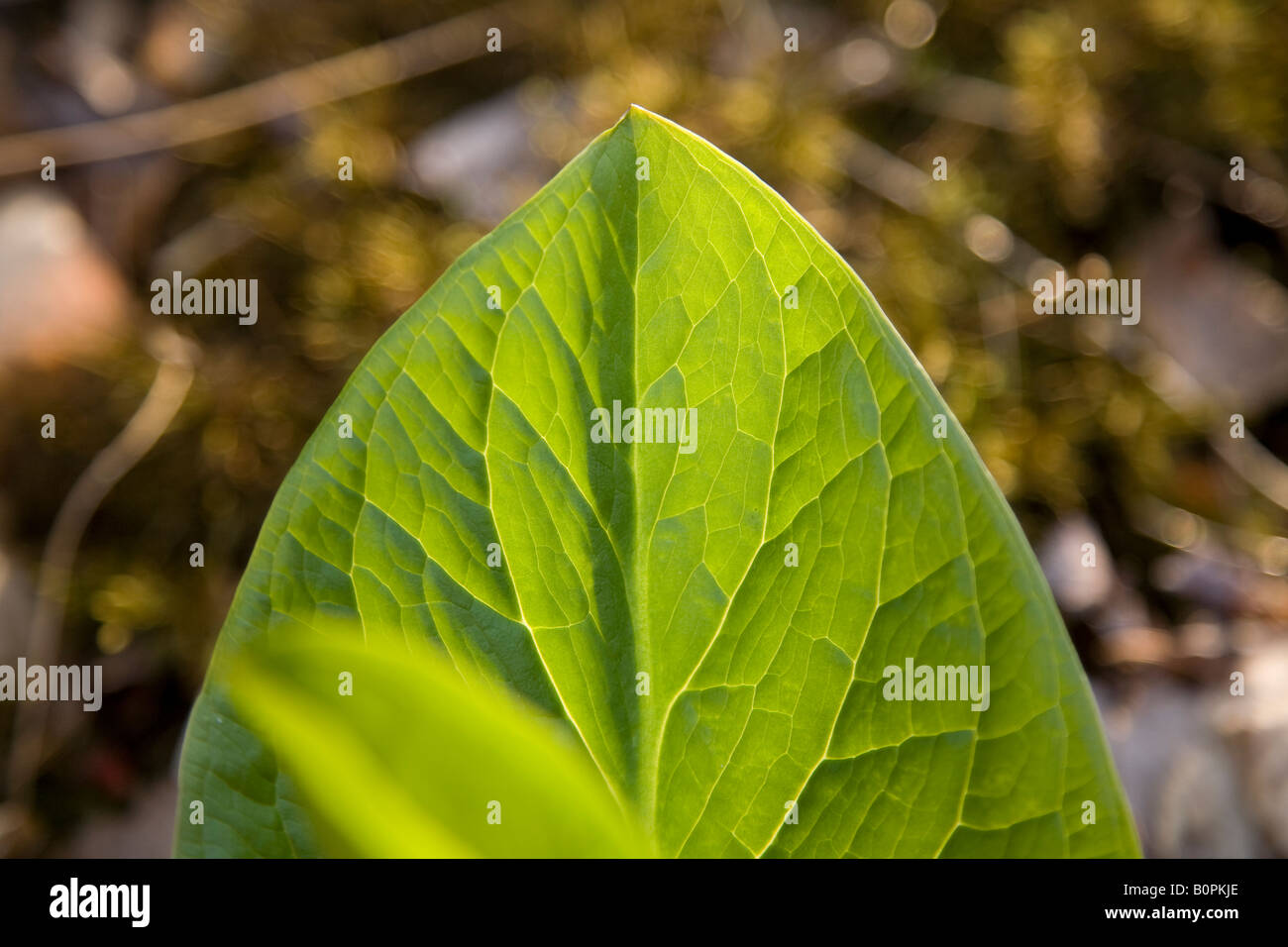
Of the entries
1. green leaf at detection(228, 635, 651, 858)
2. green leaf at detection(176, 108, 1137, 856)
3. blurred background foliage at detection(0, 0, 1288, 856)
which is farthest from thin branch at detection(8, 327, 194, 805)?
green leaf at detection(228, 635, 651, 858)

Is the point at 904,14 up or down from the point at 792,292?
up

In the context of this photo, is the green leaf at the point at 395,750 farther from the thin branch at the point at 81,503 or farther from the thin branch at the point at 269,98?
the thin branch at the point at 269,98

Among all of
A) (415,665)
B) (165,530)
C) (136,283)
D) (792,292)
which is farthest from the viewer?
(136,283)

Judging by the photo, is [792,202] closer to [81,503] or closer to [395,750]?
[81,503]

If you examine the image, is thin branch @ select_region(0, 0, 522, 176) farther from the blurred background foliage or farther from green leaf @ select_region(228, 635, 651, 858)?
green leaf @ select_region(228, 635, 651, 858)

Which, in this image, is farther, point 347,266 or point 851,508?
point 347,266
